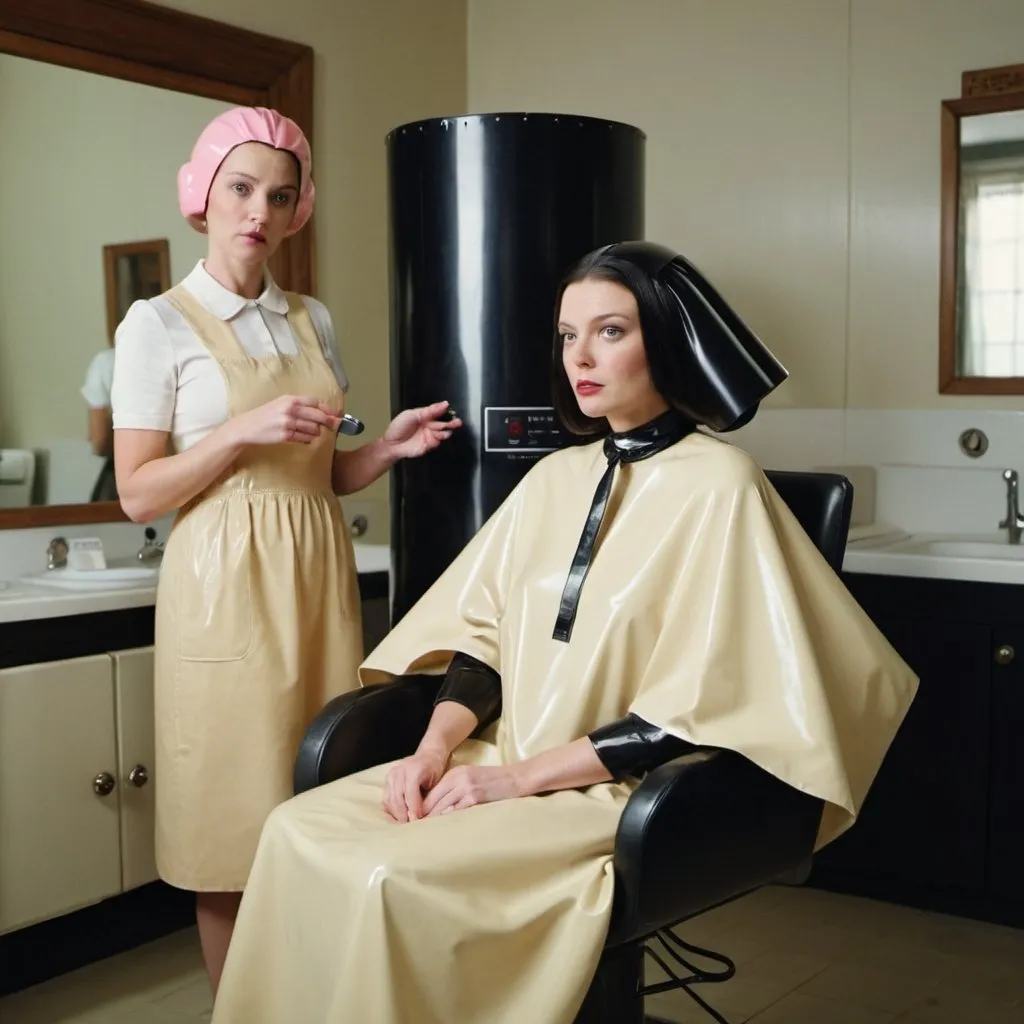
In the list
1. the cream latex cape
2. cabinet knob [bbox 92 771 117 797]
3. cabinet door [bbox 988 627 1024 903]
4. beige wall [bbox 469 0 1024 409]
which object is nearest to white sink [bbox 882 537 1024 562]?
cabinet door [bbox 988 627 1024 903]

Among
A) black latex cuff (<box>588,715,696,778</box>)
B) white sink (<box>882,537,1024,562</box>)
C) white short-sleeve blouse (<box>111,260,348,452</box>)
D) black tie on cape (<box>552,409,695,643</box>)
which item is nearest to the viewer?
black latex cuff (<box>588,715,696,778</box>)

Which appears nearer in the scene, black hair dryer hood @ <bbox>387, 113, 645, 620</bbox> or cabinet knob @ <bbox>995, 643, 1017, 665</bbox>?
black hair dryer hood @ <bbox>387, 113, 645, 620</bbox>

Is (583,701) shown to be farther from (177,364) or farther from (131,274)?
(131,274)

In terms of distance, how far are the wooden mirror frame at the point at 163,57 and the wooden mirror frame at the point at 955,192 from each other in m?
1.62

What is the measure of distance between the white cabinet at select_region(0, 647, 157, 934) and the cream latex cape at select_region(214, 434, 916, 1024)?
0.76 metres

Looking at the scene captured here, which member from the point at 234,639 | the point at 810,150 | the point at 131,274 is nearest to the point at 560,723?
the point at 234,639

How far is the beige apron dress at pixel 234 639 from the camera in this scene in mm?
2312

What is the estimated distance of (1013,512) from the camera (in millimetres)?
3295

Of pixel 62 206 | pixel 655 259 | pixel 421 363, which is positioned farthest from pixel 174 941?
pixel 655 259

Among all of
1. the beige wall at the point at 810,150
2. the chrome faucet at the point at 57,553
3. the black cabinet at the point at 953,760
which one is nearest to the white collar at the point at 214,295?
the chrome faucet at the point at 57,553

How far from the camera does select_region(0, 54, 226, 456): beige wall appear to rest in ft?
9.41

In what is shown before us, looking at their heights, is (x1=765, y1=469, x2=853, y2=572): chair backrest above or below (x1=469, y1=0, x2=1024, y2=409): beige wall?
below

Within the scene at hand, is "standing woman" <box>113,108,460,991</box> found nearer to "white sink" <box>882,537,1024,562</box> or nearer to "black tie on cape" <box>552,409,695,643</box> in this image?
"black tie on cape" <box>552,409,695,643</box>

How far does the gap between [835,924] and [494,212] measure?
1782 millimetres
